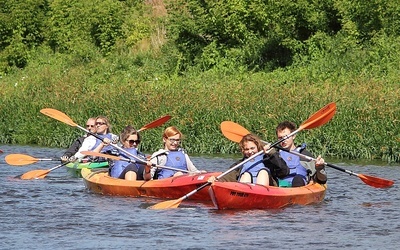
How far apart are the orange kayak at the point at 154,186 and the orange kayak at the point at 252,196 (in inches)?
27.1

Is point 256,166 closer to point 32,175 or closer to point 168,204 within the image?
point 168,204

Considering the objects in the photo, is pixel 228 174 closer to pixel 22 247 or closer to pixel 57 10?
pixel 22 247

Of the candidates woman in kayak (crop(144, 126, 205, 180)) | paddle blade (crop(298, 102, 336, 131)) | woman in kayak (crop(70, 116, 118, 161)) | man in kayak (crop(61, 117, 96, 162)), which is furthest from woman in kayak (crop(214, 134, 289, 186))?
man in kayak (crop(61, 117, 96, 162))

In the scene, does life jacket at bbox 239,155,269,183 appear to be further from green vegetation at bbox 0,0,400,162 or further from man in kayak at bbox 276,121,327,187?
green vegetation at bbox 0,0,400,162

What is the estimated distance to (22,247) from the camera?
9.29m

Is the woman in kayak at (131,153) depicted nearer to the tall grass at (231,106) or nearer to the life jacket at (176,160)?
the life jacket at (176,160)

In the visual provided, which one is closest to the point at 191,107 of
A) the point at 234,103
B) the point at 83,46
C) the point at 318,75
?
the point at 234,103

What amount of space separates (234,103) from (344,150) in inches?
99.8

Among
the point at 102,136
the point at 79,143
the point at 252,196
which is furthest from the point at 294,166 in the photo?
the point at 79,143

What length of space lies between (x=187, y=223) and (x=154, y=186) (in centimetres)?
176

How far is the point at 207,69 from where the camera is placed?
1056 inches

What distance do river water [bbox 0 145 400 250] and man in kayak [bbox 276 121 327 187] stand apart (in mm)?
342

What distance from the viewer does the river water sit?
9.55 m

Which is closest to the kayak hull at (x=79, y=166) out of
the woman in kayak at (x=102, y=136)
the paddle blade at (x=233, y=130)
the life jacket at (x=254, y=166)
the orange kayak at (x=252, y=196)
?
the woman in kayak at (x=102, y=136)
